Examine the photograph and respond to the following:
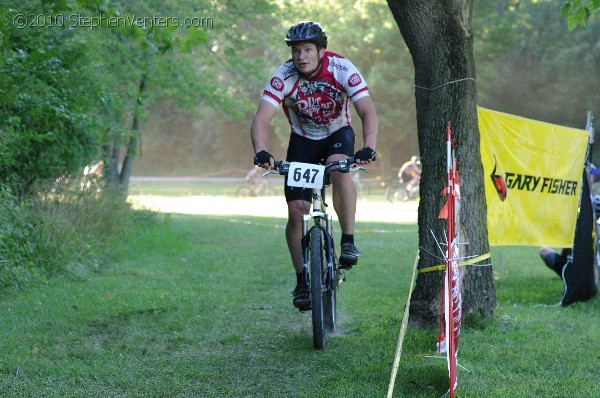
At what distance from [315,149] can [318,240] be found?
2.58 feet

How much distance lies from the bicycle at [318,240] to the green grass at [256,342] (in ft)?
1.15

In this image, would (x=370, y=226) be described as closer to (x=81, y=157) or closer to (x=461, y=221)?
(x=81, y=157)

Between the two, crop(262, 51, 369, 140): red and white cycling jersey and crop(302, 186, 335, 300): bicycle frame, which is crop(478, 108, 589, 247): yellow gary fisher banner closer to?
crop(262, 51, 369, 140): red and white cycling jersey

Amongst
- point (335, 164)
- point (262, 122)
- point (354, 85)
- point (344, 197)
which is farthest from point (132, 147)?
point (335, 164)

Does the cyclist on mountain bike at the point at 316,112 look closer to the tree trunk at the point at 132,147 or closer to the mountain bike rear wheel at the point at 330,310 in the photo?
the mountain bike rear wheel at the point at 330,310

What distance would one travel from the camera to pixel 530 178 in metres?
9.56

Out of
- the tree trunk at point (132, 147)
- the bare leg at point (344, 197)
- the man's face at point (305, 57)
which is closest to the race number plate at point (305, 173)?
the bare leg at point (344, 197)

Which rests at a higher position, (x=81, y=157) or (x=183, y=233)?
(x=81, y=157)

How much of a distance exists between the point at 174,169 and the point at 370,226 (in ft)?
187

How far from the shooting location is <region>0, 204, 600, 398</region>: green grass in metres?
5.69

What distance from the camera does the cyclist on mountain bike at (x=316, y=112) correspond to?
680 centimetres

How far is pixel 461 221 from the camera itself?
7426mm

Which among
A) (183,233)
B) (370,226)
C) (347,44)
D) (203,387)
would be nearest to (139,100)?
(183,233)

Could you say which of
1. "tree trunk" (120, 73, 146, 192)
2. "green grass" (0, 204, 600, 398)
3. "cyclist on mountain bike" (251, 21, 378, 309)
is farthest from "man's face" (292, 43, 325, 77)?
"tree trunk" (120, 73, 146, 192)
